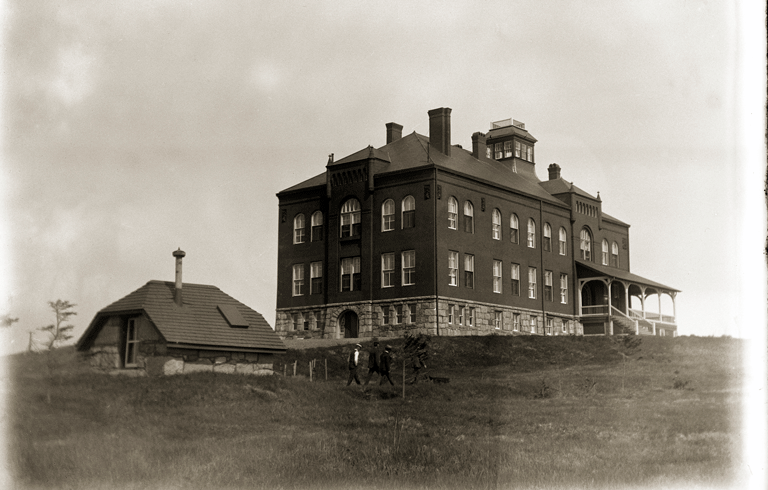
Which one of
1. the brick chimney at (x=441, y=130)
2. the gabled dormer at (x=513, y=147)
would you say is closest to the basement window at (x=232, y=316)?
the brick chimney at (x=441, y=130)

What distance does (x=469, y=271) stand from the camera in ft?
159

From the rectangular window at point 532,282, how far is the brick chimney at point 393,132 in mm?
10397

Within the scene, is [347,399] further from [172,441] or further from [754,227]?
[754,227]

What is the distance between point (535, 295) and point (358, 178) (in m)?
12.7

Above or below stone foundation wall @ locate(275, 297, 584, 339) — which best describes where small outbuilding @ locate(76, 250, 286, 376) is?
below

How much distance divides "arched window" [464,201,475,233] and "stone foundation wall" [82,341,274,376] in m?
21.1

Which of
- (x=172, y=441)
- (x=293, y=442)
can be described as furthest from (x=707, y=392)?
(x=172, y=441)

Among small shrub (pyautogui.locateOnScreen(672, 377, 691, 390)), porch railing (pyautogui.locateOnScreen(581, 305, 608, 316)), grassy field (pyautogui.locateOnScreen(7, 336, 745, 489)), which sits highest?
porch railing (pyautogui.locateOnScreen(581, 305, 608, 316))

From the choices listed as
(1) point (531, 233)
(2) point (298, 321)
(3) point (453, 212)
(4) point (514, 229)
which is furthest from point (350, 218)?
(1) point (531, 233)

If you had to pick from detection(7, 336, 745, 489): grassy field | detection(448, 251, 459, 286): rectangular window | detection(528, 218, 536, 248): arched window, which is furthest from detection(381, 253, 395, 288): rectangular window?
detection(7, 336, 745, 489): grassy field

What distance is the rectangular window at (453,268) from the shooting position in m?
47.0

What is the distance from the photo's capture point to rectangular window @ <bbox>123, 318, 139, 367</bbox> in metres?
24.9

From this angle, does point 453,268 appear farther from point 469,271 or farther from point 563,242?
Answer: point 563,242

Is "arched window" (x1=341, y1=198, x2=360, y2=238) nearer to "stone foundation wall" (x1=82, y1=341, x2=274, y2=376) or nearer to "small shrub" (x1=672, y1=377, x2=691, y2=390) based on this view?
"small shrub" (x1=672, y1=377, x2=691, y2=390)
